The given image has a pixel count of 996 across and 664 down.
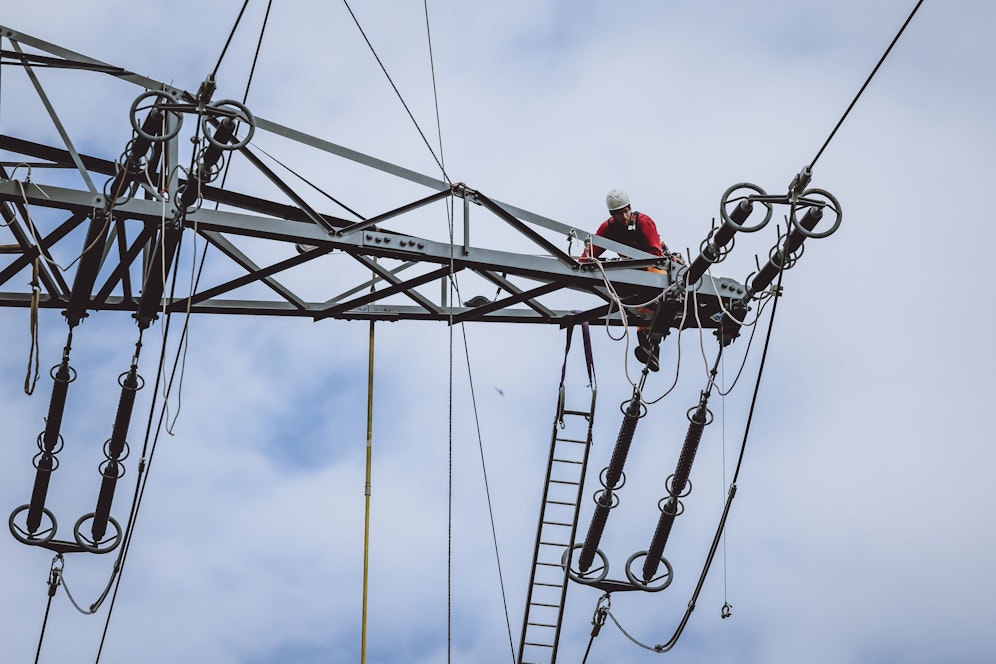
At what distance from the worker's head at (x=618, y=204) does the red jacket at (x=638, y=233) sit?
8 centimetres

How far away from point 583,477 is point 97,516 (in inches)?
180

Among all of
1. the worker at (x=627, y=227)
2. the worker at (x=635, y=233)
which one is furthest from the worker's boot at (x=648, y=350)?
the worker at (x=627, y=227)

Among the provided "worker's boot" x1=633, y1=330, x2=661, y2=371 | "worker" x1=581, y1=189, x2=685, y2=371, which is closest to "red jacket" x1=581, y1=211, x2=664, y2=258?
"worker" x1=581, y1=189, x2=685, y2=371

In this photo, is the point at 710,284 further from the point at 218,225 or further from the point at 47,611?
the point at 47,611

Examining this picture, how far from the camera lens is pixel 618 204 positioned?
56.5 feet

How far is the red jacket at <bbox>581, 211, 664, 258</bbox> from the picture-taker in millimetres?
16703

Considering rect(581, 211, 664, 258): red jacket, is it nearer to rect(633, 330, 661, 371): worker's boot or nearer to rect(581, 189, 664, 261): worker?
rect(581, 189, 664, 261): worker

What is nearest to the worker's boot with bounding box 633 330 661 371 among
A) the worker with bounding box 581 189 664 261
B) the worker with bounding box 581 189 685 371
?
the worker with bounding box 581 189 685 371

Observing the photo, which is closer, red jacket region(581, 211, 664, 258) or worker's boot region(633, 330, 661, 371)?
worker's boot region(633, 330, 661, 371)

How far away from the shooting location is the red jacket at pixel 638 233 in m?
16.7

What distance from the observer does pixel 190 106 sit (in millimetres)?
13445

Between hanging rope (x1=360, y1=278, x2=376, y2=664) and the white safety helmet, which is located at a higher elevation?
the white safety helmet

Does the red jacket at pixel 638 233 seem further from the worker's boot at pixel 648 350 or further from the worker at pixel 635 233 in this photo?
the worker's boot at pixel 648 350

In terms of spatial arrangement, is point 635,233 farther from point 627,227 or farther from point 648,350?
point 648,350
